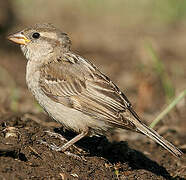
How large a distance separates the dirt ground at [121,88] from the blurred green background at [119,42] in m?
0.03

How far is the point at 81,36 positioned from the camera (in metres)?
13.9

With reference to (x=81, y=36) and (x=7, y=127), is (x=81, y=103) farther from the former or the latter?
(x=81, y=36)

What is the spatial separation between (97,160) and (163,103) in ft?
14.6

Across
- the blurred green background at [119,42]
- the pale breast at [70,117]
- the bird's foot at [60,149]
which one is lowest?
the blurred green background at [119,42]

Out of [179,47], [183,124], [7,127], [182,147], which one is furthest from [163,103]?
[7,127]

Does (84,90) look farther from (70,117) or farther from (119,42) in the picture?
(119,42)

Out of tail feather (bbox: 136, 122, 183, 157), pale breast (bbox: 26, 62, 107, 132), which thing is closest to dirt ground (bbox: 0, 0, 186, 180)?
pale breast (bbox: 26, 62, 107, 132)

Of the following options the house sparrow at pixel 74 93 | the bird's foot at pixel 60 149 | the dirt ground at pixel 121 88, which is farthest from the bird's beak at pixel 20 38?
the bird's foot at pixel 60 149

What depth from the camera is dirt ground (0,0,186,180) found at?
219 inches

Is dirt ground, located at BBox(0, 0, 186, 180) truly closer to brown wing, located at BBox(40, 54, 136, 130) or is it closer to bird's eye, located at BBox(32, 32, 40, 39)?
brown wing, located at BBox(40, 54, 136, 130)

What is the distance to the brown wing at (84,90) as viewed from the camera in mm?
6000

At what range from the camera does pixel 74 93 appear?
6230 millimetres

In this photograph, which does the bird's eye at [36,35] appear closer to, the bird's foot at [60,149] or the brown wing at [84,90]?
the brown wing at [84,90]

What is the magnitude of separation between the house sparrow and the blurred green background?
1582 millimetres
